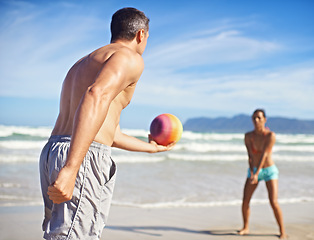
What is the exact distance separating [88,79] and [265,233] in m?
4.63

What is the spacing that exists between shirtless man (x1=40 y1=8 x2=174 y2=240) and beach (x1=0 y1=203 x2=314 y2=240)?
3.38 meters

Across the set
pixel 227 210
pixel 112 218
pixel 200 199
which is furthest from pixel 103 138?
pixel 200 199

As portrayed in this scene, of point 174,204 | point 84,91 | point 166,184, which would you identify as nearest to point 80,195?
point 84,91

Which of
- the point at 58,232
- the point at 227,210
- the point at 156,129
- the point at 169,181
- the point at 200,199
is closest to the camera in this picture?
the point at 58,232

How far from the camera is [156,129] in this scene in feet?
10.7

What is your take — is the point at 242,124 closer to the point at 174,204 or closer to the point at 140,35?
the point at 174,204

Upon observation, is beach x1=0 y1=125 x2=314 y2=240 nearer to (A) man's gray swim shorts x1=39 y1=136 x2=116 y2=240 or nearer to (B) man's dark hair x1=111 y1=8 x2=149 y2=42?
(A) man's gray swim shorts x1=39 y1=136 x2=116 y2=240

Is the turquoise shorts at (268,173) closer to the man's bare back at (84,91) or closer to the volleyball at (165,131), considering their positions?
the volleyball at (165,131)

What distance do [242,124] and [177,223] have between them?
325 ft

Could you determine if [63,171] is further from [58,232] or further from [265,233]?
[265,233]

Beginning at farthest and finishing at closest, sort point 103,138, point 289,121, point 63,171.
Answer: point 289,121 → point 103,138 → point 63,171

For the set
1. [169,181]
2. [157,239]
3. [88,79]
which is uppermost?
[88,79]

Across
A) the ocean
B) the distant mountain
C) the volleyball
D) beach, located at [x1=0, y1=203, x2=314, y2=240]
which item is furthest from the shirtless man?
the distant mountain

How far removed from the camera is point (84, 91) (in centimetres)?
203
